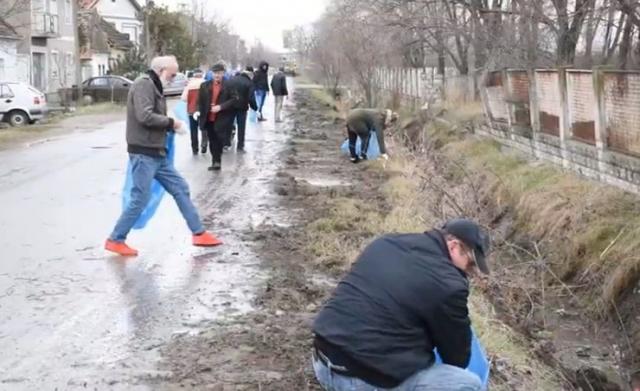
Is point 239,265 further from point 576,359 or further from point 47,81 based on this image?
point 47,81

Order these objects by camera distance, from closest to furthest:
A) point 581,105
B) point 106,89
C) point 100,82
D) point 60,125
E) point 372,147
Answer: point 581,105
point 372,147
point 60,125
point 106,89
point 100,82

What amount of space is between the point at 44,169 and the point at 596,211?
28.7 ft

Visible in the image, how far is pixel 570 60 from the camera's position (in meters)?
20.3

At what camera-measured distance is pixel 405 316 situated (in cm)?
390

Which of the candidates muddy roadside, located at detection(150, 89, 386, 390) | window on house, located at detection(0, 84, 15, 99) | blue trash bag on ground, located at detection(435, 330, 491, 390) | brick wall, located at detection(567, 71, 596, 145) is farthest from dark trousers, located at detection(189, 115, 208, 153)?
window on house, located at detection(0, 84, 15, 99)

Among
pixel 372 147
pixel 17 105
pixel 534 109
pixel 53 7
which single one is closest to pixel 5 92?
pixel 17 105

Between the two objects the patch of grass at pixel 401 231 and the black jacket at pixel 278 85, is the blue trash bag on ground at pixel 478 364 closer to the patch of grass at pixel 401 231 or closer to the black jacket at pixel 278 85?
the patch of grass at pixel 401 231

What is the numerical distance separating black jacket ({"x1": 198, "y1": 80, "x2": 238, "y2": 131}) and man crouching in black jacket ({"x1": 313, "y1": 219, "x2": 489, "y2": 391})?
11.2 m

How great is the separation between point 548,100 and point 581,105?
6.50ft

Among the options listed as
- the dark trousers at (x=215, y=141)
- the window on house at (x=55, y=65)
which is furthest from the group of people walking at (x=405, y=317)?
the window on house at (x=55, y=65)

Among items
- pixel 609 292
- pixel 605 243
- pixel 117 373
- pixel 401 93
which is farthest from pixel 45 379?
pixel 401 93

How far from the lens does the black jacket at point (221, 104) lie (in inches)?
600

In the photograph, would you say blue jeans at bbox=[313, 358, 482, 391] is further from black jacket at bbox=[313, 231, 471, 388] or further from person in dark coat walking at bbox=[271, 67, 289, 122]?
person in dark coat walking at bbox=[271, 67, 289, 122]

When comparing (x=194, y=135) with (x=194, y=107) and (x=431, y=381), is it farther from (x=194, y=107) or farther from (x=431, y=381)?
(x=431, y=381)
